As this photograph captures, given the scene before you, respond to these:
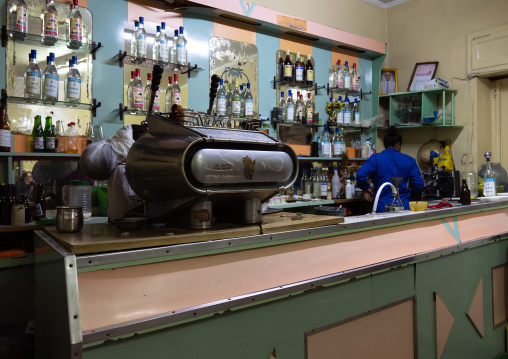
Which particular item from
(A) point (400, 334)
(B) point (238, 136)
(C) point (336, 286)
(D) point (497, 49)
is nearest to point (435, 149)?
(D) point (497, 49)

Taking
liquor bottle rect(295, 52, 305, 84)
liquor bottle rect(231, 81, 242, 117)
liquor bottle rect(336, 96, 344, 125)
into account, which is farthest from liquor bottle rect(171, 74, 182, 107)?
liquor bottle rect(336, 96, 344, 125)

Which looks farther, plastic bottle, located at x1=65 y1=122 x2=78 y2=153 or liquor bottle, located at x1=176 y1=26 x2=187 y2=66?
liquor bottle, located at x1=176 y1=26 x2=187 y2=66

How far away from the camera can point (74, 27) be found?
3152mm

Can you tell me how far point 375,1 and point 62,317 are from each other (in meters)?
5.77

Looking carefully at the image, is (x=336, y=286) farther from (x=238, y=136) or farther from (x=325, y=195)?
(x=325, y=195)

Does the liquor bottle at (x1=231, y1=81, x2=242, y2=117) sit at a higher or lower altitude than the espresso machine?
higher

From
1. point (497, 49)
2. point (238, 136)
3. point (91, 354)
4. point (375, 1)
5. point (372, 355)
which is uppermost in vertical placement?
point (375, 1)

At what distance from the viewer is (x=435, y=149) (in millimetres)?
5293

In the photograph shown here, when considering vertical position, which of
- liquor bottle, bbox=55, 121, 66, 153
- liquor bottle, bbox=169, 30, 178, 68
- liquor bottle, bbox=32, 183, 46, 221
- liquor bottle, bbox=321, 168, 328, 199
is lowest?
liquor bottle, bbox=32, 183, 46, 221

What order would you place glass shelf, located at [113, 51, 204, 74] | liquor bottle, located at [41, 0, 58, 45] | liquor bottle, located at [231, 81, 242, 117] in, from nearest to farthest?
liquor bottle, located at [41, 0, 58, 45] < glass shelf, located at [113, 51, 204, 74] < liquor bottle, located at [231, 81, 242, 117]

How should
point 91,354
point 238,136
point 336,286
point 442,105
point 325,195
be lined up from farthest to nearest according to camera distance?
point 442,105 < point 325,195 < point 336,286 < point 238,136 < point 91,354

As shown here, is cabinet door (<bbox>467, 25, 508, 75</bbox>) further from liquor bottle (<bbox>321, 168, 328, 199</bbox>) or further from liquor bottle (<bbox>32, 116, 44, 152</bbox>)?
liquor bottle (<bbox>32, 116, 44, 152</bbox>)

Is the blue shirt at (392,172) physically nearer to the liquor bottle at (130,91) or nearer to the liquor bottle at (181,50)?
the liquor bottle at (181,50)

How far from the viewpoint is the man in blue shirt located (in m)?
4.06
